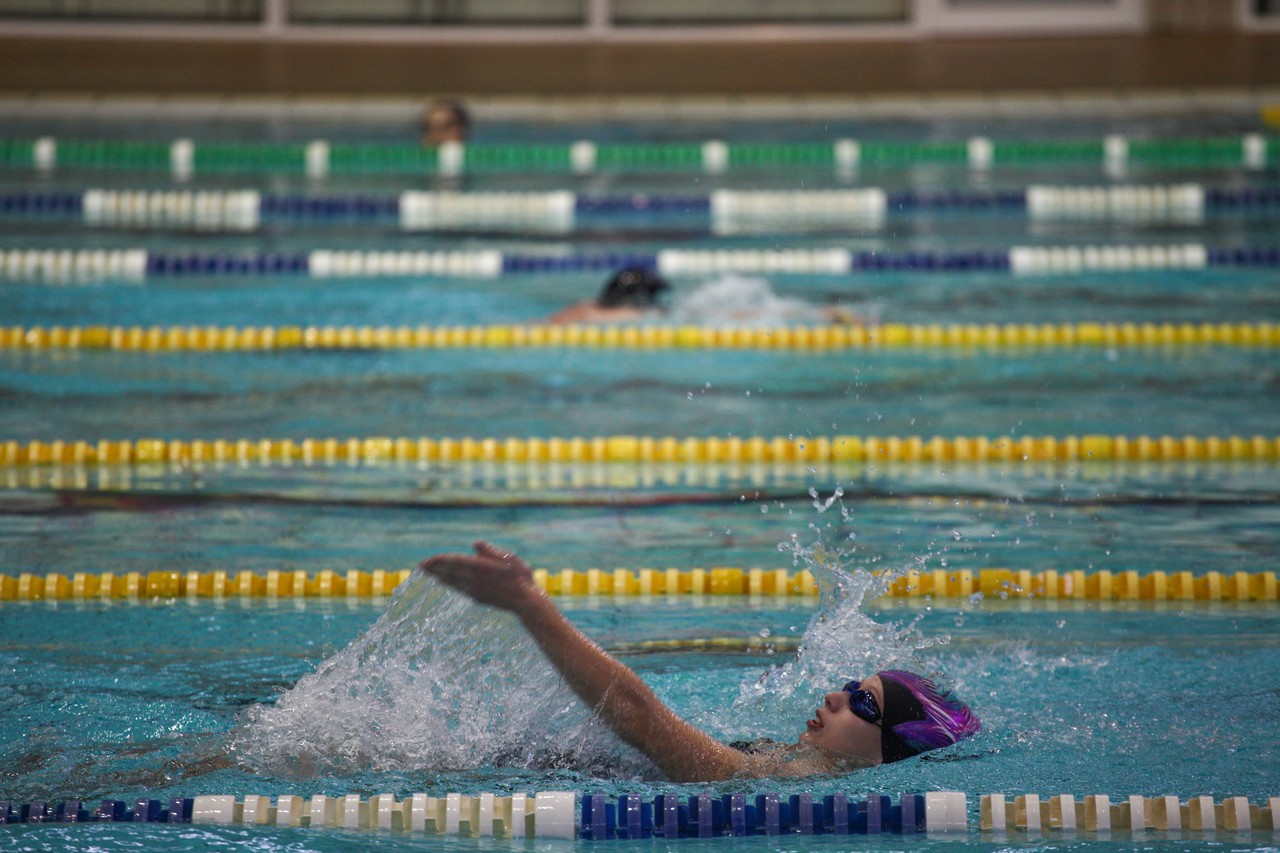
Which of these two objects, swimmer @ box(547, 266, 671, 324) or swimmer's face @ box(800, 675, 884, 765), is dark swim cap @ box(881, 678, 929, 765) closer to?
swimmer's face @ box(800, 675, 884, 765)

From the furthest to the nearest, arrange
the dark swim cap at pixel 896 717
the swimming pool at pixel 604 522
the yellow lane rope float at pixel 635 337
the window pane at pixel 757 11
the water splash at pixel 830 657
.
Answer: the window pane at pixel 757 11 → the yellow lane rope float at pixel 635 337 → the water splash at pixel 830 657 → the swimming pool at pixel 604 522 → the dark swim cap at pixel 896 717

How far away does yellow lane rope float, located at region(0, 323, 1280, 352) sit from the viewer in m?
6.23

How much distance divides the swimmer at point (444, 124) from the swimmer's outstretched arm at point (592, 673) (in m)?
6.96

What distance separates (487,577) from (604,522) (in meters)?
1.76

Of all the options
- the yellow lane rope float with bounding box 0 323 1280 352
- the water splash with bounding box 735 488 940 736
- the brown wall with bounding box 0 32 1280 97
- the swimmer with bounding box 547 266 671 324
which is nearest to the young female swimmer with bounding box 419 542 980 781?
the water splash with bounding box 735 488 940 736

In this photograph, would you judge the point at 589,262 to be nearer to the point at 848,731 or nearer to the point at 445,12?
the point at 848,731

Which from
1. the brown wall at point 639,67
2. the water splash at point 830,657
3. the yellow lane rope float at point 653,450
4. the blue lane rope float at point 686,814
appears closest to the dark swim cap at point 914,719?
the blue lane rope float at point 686,814

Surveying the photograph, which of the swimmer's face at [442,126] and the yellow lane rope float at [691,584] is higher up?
the swimmer's face at [442,126]

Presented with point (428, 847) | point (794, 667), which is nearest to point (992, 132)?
point (794, 667)

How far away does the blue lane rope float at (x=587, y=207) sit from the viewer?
835cm

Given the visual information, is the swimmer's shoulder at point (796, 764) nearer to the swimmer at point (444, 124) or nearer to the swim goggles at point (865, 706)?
the swim goggles at point (865, 706)

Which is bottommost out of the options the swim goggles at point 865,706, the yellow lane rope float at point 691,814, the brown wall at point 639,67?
the yellow lane rope float at point 691,814

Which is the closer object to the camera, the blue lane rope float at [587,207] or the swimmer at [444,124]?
the blue lane rope float at [587,207]

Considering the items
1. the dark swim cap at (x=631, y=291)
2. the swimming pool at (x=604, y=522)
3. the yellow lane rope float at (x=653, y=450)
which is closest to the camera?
the swimming pool at (x=604, y=522)
